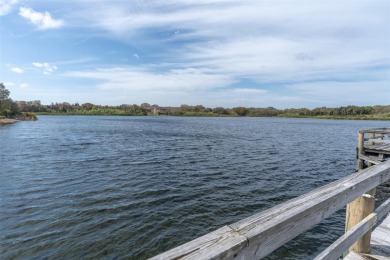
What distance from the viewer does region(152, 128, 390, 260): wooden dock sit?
1.36 meters

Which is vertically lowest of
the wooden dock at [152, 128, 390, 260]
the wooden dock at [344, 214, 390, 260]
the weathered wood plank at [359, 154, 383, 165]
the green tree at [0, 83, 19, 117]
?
the weathered wood plank at [359, 154, 383, 165]

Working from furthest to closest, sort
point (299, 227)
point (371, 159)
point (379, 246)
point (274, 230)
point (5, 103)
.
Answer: point (5, 103) < point (371, 159) < point (379, 246) < point (299, 227) < point (274, 230)

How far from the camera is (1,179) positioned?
41.9 ft

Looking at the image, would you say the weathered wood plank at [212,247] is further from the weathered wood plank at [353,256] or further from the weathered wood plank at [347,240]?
the weathered wood plank at [353,256]

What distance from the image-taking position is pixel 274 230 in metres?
1.64

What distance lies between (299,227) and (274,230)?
0.37 m

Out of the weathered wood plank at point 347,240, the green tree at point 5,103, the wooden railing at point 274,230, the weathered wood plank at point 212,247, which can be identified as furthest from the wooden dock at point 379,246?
the green tree at point 5,103

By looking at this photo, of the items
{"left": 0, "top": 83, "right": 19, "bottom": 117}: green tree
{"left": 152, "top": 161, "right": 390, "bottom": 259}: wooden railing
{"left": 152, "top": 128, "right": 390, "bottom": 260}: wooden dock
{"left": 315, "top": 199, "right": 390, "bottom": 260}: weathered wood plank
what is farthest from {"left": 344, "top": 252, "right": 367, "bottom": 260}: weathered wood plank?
{"left": 0, "top": 83, "right": 19, "bottom": 117}: green tree

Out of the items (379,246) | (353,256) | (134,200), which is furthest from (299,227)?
(134,200)

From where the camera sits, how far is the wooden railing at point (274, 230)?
4.37ft

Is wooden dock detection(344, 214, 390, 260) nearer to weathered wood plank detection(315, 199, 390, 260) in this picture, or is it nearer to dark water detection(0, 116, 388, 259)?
weathered wood plank detection(315, 199, 390, 260)

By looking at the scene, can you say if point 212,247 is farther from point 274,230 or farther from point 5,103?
point 5,103

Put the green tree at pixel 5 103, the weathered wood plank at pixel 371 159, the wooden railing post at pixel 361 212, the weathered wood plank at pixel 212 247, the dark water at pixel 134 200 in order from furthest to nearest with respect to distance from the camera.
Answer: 1. the green tree at pixel 5 103
2. the weathered wood plank at pixel 371 159
3. the dark water at pixel 134 200
4. the wooden railing post at pixel 361 212
5. the weathered wood plank at pixel 212 247

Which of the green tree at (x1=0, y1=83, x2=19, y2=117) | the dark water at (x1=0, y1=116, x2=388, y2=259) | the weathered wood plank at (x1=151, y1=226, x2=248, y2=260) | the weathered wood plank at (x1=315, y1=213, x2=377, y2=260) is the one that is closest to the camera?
the weathered wood plank at (x1=151, y1=226, x2=248, y2=260)
